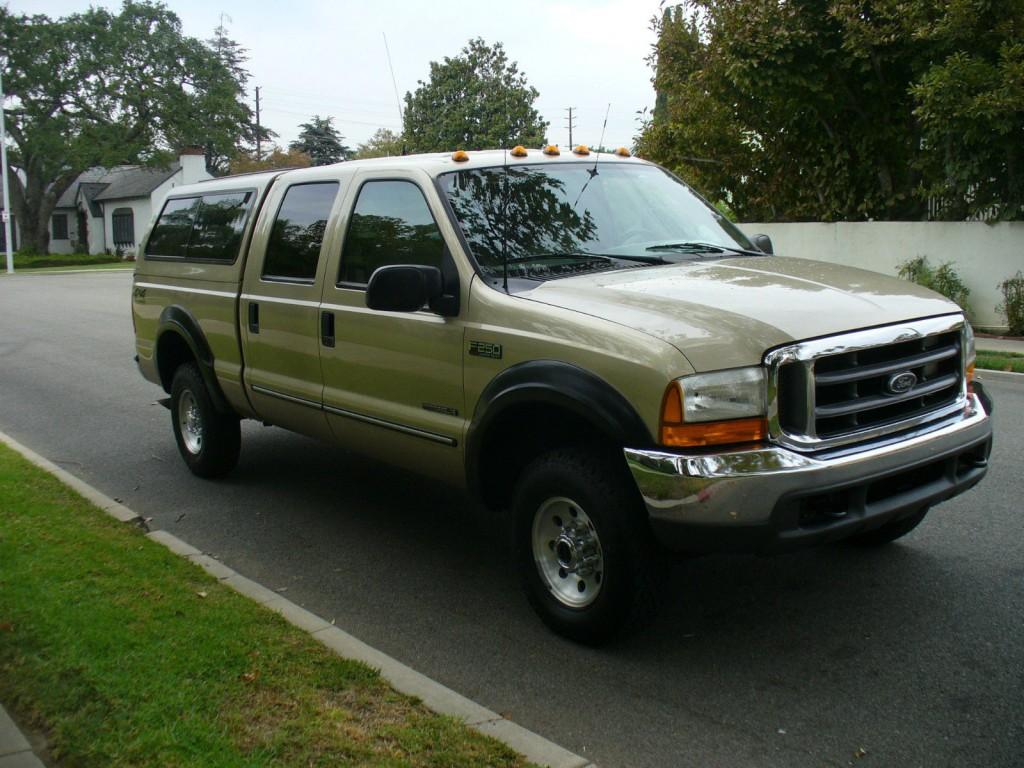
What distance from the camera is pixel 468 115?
12164 mm

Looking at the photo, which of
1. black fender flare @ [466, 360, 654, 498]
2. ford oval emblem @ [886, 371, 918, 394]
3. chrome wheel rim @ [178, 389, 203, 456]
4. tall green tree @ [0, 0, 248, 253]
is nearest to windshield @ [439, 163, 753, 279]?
black fender flare @ [466, 360, 654, 498]

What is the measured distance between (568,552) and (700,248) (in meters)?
1.84

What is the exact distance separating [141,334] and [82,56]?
52.7 metres

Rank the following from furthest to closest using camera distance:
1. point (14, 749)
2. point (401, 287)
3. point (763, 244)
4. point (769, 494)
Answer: point (763, 244) < point (401, 287) < point (769, 494) < point (14, 749)

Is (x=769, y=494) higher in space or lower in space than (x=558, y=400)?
lower

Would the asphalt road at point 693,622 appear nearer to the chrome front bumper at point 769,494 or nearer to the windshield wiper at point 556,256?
the chrome front bumper at point 769,494

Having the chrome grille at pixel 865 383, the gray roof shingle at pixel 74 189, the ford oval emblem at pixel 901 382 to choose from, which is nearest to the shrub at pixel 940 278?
the chrome grille at pixel 865 383

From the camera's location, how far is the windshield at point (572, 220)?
4.84 meters

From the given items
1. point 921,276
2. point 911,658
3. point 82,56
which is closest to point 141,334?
point 911,658

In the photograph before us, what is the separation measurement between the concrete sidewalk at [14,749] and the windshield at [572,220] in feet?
8.62

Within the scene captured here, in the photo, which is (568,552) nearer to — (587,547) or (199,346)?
(587,547)

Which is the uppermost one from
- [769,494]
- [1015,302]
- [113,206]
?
[113,206]

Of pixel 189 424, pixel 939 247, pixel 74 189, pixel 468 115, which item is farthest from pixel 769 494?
pixel 74 189

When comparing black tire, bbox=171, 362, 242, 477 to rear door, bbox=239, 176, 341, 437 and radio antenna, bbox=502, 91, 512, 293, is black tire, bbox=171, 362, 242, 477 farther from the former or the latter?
radio antenna, bbox=502, 91, 512, 293
